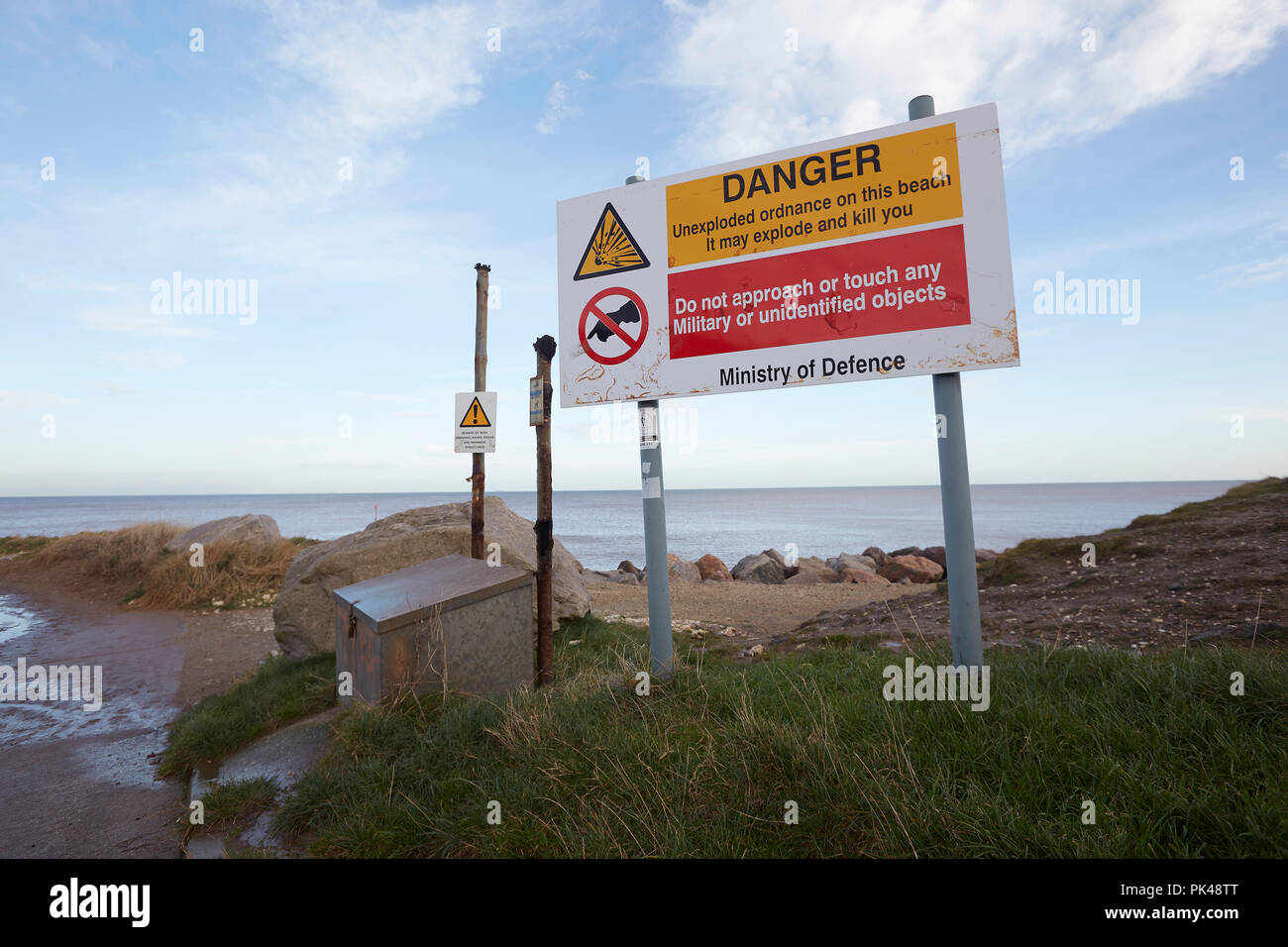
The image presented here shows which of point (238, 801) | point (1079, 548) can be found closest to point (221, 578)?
point (238, 801)

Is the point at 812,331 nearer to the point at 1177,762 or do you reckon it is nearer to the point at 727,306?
the point at 727,306

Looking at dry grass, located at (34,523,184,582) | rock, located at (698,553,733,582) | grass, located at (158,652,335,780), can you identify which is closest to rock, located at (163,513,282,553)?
dry grass, located at (34,523,184,582)

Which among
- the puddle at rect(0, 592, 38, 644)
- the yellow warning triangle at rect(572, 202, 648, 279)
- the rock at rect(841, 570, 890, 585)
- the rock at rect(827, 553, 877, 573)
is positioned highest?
the yellow warning triangle at rect(572, 202, 648, 279)

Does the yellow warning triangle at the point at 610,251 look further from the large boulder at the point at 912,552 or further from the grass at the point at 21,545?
the grass at the point at 21,545

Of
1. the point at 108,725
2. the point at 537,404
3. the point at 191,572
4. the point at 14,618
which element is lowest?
the point at 108,725

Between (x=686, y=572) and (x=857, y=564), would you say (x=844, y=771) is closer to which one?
(x=686, y=572)

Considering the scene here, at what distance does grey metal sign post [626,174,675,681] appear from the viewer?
4.77m

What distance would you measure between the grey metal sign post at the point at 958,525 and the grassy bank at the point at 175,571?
42.6ft

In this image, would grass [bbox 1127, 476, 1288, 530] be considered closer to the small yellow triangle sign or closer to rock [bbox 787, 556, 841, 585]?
rock [bbox 787, 556, 841, 585]

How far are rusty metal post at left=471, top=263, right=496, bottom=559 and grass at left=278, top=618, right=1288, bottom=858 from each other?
3.64 meters

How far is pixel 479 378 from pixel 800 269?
Result: 4783 mm

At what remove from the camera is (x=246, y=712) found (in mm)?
6102

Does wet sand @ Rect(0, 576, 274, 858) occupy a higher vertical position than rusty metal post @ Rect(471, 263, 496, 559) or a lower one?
lower

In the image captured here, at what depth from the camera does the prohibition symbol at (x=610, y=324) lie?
5.00 metres
